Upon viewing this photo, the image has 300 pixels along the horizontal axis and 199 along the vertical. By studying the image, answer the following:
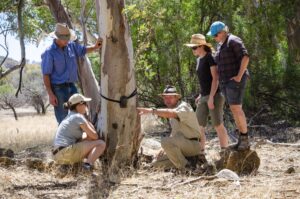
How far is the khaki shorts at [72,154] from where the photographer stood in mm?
5891

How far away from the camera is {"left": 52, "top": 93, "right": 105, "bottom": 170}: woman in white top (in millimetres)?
5887

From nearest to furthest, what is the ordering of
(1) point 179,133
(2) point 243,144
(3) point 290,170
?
1. (3) point 290,170
2. (2) point 243,144
3. (1) point 179,133

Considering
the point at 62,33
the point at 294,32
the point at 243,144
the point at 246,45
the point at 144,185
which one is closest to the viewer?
the point at 144,185

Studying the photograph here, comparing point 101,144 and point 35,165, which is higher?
point 101,144

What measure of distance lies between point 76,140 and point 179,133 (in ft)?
4.09

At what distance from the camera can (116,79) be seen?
244 inches

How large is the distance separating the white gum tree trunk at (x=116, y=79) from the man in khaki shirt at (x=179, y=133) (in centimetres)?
28

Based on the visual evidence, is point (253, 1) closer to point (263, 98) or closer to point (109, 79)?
point (263, 98)

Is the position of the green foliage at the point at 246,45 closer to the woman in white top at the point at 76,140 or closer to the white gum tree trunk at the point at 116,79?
the white gum tree trunk at the point at 116,79

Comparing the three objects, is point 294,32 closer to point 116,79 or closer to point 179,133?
point 179,133

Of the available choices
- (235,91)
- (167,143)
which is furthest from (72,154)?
(235,91)

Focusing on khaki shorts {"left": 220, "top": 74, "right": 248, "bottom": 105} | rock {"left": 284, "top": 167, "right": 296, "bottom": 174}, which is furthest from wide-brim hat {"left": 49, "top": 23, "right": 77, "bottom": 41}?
rock {"left": 284, "top": 167, "right": 296, "bottom": 174}

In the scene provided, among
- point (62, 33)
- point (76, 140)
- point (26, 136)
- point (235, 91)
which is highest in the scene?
point (62, 33)

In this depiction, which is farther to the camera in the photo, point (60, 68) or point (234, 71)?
point (60, 68)
